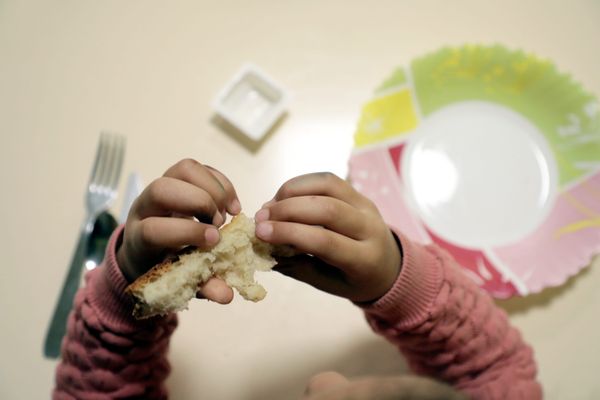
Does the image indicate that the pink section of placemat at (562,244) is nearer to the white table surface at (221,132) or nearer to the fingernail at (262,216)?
the white table surface at (221,132)

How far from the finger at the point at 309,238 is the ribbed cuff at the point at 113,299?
13 centimetres

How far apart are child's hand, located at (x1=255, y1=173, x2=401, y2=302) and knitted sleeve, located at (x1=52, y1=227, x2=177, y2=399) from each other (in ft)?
0.43

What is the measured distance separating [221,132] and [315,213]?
0.98 ft

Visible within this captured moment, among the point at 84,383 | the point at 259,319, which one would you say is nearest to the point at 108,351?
the point at 84,383

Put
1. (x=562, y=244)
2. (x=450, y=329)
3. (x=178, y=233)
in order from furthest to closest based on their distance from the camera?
(x=562, y=244) → (x=450, y=329) → (x=178, y=233)

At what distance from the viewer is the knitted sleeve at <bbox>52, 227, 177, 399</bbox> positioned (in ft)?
1.29

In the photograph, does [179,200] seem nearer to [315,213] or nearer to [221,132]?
[315,213]

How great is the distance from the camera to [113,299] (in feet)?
1.28

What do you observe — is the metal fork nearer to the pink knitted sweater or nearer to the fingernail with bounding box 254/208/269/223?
the pink knitted sweater

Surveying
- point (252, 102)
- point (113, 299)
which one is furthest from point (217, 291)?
point (252, 102)

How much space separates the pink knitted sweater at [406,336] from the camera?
396mm

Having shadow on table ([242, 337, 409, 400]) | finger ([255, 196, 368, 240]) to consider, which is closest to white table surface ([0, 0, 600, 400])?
shadow on table ([242, 337, 409, 400])

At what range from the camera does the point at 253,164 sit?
58 centimetres

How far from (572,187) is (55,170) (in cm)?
61
